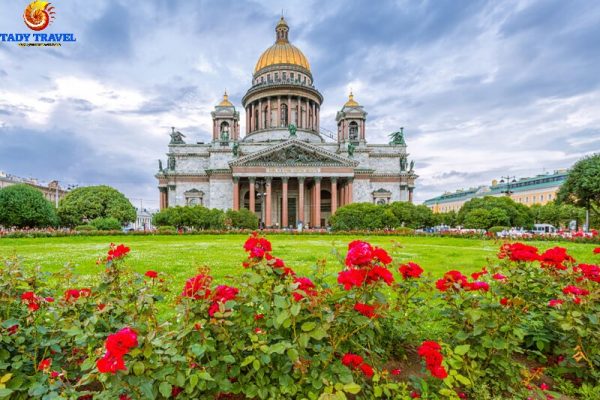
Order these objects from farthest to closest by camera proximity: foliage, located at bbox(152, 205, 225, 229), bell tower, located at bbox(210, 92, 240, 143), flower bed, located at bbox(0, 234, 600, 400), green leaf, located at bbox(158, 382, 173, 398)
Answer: bell tower, located at bbox(210, 92, 240, 143) < foliage, located at bbox(152, 205, 225, 229) < flower bed, located at bbox(0, 234, 600, 400) < green leaf, located at bbox(158, 382, 173, 398)

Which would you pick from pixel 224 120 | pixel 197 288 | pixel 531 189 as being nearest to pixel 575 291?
pixel 197 288

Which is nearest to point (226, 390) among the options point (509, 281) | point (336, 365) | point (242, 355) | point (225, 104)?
point (242, 355)

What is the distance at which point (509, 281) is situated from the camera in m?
3.89

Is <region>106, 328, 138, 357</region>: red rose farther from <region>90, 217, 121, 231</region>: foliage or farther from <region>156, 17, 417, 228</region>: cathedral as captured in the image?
<region>156, 17, 417, 228</region>: cathedral

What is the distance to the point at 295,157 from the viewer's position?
4631 cm

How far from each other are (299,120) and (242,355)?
57571 millimetres

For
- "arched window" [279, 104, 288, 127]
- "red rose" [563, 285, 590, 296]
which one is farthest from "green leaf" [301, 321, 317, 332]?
"arched window" [279, 104, 288, 127]

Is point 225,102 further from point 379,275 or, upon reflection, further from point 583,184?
point 379,275

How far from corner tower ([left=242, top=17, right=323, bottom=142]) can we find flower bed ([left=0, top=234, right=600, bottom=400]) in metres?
53.2

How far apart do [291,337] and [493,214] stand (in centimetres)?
3852

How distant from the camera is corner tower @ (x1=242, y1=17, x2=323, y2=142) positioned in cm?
5741

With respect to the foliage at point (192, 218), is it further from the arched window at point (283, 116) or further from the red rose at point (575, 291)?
the red rose at point (575, 291)

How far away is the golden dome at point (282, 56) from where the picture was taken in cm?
6008

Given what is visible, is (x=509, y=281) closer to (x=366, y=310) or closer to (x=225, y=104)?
(x=366, y=310)
